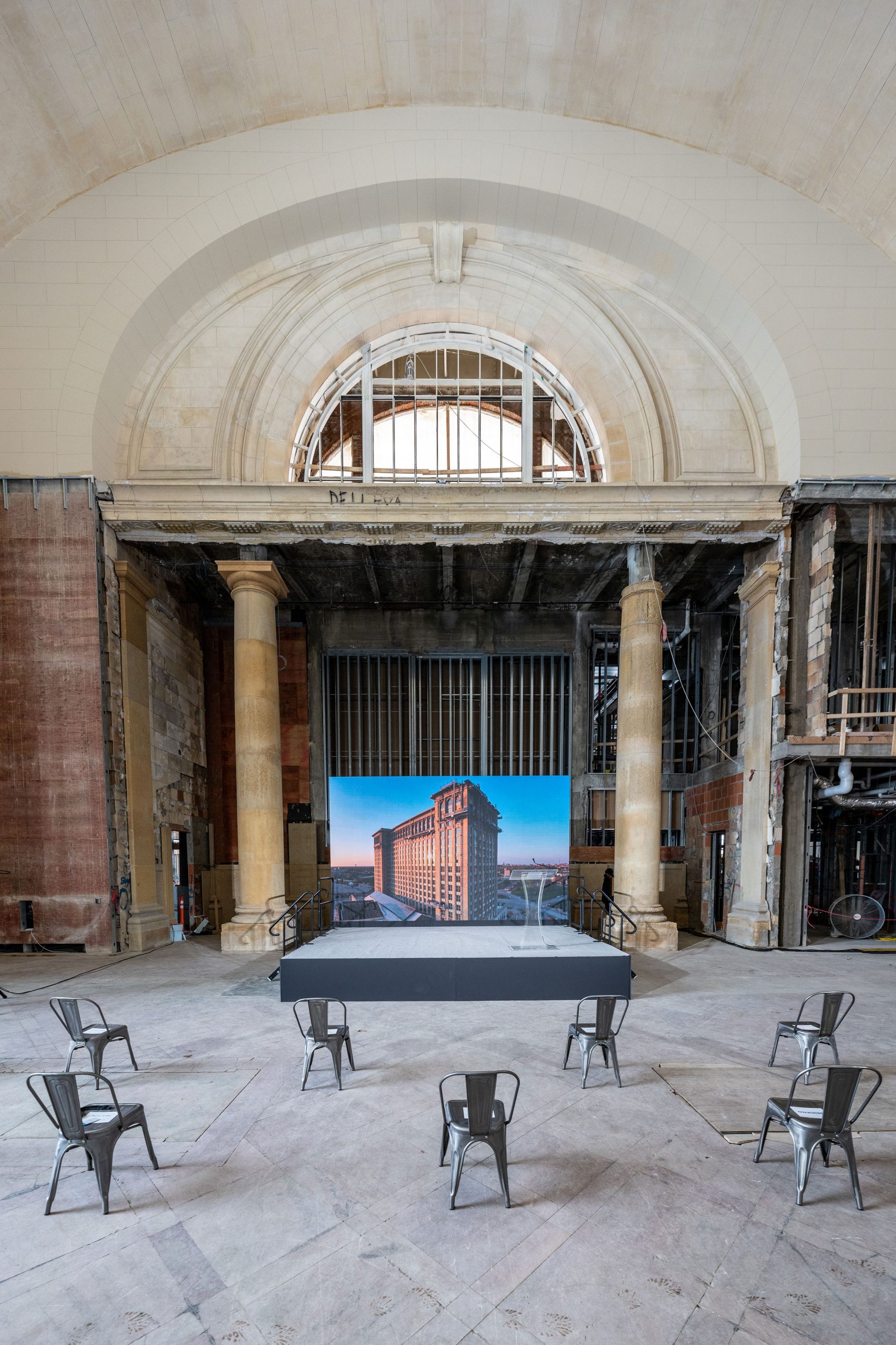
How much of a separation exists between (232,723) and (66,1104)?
14466 mm

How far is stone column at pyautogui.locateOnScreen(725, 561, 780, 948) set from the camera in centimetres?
1244

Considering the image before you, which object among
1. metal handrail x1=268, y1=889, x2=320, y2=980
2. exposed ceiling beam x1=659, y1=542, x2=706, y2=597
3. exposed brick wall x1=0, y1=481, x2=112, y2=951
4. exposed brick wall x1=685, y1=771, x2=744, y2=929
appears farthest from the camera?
exposed brick wall x1=685, y1=771, x2=744, y2=929

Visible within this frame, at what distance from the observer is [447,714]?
18.5m

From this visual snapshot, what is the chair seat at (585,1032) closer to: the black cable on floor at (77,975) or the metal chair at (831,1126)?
the metal chair at (831,1126)

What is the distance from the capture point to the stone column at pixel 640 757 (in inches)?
487

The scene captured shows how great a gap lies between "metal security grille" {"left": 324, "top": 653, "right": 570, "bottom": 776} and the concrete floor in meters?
11.5

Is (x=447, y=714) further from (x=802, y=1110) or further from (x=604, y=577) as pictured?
(x=802, y=1110)

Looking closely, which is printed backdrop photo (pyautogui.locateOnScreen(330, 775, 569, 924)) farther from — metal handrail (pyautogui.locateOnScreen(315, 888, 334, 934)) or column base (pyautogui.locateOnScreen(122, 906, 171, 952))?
column base (pyautogui.locateOnScreen(122, 906, 171, 952))

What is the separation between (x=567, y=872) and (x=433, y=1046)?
11.0 metres

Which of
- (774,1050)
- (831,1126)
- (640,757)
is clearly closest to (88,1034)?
(831,1126)

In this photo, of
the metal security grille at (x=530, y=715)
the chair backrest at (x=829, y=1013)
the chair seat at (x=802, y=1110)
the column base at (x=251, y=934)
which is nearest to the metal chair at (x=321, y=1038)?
the chair seat at (x=802, y=1110)

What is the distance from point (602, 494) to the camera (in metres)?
12.3

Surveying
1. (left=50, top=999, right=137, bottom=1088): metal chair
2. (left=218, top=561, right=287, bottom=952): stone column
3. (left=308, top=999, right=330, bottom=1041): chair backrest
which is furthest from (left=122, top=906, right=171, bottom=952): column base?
(left=308, top=999, right=330, bottom=1041): chair backrest

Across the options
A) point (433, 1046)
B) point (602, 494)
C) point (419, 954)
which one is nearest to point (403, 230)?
point (602, 494)
